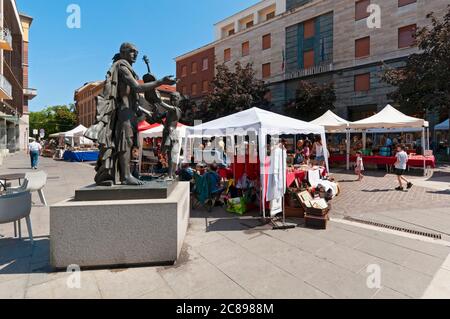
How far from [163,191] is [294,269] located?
201cm

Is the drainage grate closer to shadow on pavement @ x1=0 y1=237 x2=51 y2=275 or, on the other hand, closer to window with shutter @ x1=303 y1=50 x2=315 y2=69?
shadow on pavement @ x1=0 y1=237 x2=51 y2=275

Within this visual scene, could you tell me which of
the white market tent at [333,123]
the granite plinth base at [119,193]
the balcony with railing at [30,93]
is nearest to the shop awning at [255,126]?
the granite plinth base at [119,193]

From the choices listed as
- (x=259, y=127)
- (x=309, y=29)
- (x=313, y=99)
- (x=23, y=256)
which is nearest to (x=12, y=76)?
(x=313, y=99)

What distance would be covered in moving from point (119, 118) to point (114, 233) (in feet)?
5.46

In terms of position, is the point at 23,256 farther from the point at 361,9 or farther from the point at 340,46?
the point at 361,9

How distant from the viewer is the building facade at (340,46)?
2128cm

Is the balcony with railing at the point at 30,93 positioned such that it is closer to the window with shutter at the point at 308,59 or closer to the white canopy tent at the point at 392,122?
the window with shutter at the point at 308,59

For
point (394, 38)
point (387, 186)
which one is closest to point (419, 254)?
point (387, 186)

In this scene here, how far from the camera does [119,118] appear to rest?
400 centimetres

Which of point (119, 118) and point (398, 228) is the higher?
point (119, 118)

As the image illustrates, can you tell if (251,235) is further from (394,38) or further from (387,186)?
(394,38)

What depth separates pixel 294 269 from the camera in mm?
3447

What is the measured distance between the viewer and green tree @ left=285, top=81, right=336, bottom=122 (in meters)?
22.9

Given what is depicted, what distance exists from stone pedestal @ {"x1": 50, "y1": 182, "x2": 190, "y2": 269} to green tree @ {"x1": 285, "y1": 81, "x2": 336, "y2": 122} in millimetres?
21740
